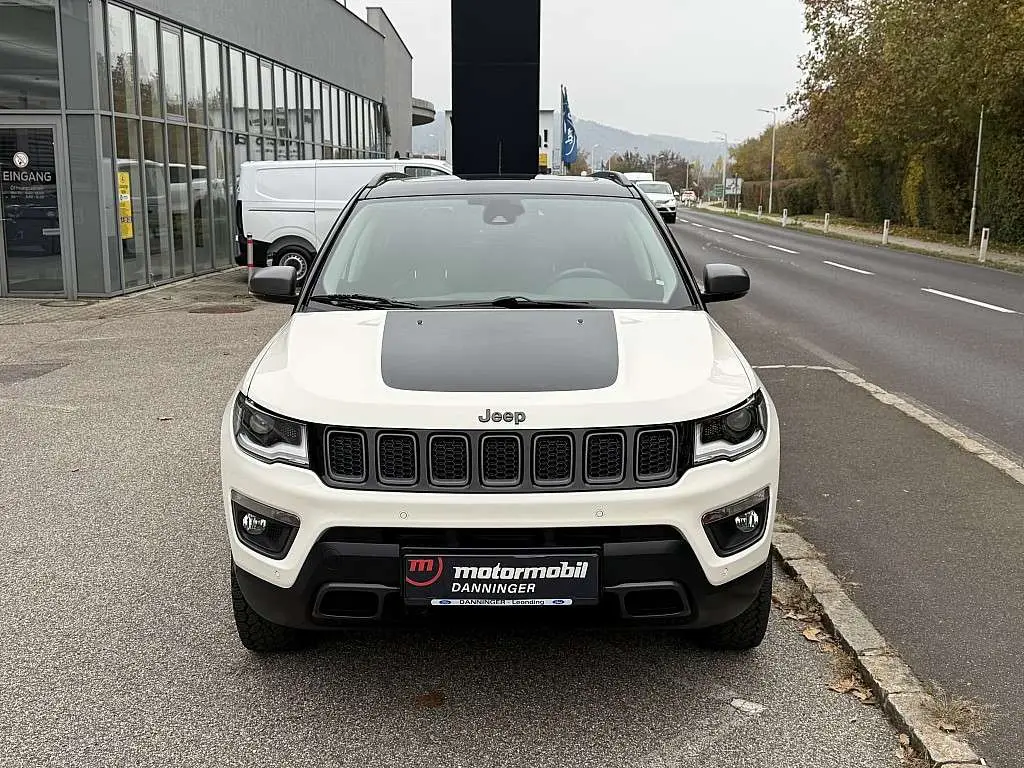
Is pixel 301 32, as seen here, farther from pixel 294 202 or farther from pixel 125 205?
pixel 125 205

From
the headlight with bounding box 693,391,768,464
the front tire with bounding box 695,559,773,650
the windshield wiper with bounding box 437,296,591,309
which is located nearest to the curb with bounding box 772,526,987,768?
the front tire with bounding box 695,559,773,650

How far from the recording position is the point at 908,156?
42875mm

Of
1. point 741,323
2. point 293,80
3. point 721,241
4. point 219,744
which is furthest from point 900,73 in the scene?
point 219,744

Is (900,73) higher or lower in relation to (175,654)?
higher

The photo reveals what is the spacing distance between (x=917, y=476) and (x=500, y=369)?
11.8 ft

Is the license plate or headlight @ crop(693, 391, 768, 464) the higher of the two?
headlight @ crop(693, 391, 768, 464)

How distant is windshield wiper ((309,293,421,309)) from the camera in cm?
Answer: 430

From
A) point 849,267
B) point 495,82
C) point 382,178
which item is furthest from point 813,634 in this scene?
point 849,267

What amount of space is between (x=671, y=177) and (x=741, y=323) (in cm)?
13902

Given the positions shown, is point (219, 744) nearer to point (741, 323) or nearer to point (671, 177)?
point (741, 323)

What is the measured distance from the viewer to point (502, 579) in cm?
320

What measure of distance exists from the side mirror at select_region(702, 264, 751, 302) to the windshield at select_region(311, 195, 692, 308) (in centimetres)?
33

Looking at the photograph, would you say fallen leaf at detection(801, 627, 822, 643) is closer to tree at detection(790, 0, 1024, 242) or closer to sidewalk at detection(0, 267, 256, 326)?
sidewalk at detection(0, 267, 256, 326)

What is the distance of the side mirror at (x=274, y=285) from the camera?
Answer: 4.87 meters
